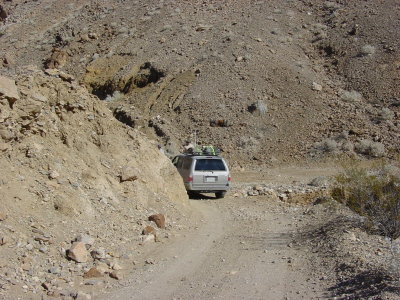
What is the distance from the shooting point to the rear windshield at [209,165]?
15.2 meters

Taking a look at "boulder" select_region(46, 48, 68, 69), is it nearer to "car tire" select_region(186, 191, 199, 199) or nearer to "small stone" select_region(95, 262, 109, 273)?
"car tire" select_region(186, 191, 199, 199)

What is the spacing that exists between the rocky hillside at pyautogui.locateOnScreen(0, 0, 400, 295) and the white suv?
1.44m

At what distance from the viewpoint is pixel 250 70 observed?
32.0 metres

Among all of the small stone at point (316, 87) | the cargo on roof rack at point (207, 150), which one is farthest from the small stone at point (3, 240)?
the small stone at point (316, 87)

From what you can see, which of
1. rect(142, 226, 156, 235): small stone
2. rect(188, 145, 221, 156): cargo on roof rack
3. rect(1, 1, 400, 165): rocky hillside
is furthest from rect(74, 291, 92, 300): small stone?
rect(1, 1, 400, 165): rocky hillside

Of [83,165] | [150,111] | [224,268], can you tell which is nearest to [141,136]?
[83,165]

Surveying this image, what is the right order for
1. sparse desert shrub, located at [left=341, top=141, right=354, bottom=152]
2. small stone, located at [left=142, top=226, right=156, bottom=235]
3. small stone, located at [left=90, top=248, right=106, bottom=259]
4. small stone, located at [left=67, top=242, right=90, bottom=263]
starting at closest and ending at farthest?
small stone, located at [left=67, top=242, right=90, bottom=263] < small stone, located at [left=90, top=248, right=106, bottom=259] < small stone, located at [left=142, top=226, right=156, bottom=235] < sparse desert shrub, located at [left=341, top=141, right=354, bottom=152]

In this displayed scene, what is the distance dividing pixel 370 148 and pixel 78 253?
805 inches

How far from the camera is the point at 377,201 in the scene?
8906 millimetres

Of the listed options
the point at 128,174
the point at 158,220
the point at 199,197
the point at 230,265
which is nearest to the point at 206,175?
the point at 199,197

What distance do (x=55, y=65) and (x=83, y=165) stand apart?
30.1m

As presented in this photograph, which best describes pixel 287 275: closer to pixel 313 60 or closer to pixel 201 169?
pixel 201 169

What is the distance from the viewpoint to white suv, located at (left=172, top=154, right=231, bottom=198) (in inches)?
591

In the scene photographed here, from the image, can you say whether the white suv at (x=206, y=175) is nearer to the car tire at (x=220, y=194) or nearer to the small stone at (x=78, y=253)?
the car tire at (x=220, y=194)
